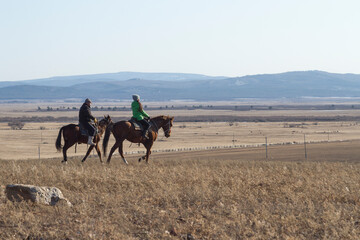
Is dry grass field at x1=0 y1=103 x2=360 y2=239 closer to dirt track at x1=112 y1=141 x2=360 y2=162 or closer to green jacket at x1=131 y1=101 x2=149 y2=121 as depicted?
green jacket at x1=131 y1=101 x2=149 y2=121

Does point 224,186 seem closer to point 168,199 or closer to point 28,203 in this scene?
point 168,199

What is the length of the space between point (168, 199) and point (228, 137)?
163 feet

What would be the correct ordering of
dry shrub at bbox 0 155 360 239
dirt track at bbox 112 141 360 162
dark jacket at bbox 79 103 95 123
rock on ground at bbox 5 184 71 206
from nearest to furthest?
dry shrub at bbox 0 155 360 239 < rock on ground at bbox 5 184 71 206 < dark jacket at bbox 79 103 95 123 < dirt track at bbox 112 141 360 162

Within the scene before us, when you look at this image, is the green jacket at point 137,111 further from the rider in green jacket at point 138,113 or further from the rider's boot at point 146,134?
the rider's boot at point 146,134

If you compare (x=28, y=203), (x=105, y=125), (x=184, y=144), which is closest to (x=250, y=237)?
(x=28, y=203)

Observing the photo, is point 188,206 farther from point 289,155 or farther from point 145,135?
point 289,155

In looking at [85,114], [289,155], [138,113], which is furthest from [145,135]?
[289,155]

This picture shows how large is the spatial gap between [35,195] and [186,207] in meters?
2.74

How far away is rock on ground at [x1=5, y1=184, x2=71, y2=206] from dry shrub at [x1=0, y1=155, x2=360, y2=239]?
0.20m

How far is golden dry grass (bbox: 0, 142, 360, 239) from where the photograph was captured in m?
10.3

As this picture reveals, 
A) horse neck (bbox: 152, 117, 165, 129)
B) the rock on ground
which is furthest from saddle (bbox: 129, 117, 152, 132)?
the rock on ground

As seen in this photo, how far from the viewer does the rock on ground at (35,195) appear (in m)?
11.9

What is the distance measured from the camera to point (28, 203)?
1180 cm

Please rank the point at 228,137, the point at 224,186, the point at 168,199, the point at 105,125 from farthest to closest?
the point at 228,137
the point at 105,125
the point at 224,186
the point at 168,199
